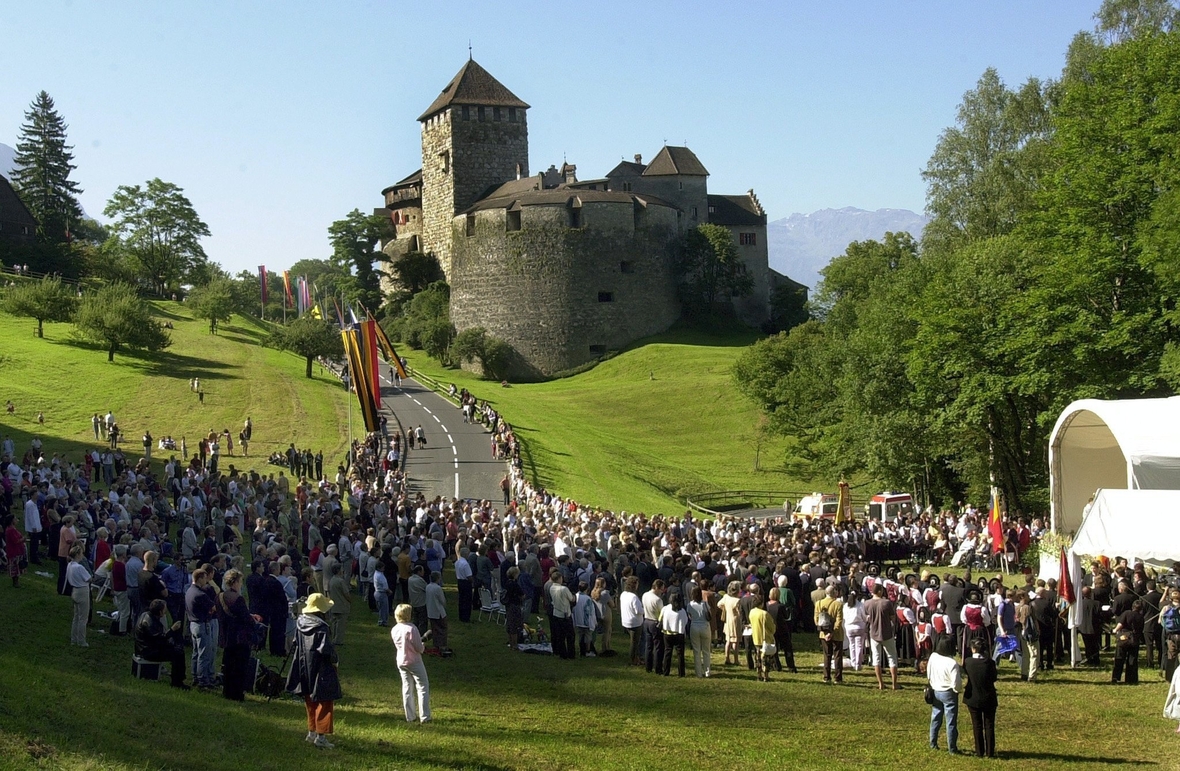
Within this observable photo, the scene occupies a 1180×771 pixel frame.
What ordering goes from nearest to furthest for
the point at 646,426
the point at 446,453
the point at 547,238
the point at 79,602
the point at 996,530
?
the point at 79,602 → the point at 996,530 → the point at 446,453 → the point at 646,426 → the point at 547,238

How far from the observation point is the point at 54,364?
58.2m

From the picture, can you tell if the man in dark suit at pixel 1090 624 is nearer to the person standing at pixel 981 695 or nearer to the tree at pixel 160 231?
the person standing at pixel 981 695

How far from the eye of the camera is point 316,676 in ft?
36.4

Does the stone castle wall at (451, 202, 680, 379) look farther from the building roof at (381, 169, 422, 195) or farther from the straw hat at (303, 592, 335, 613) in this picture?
the straw hat at (303, 592, 335, 613)

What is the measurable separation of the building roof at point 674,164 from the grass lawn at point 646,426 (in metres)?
16.8

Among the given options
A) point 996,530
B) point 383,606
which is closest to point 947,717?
point 383,606

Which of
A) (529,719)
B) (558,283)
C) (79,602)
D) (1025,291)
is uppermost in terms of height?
(558,283)

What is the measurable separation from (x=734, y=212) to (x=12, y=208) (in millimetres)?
58600

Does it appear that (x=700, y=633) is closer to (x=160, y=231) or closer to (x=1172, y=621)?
(x=1172, y=621)

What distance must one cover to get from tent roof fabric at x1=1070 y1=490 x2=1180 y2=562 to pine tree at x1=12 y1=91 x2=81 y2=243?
304ft

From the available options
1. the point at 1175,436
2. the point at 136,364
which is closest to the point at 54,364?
the point at 136,364

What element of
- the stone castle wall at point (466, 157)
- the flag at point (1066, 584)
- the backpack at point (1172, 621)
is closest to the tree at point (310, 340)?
the stone castle wall at point (466, 157)

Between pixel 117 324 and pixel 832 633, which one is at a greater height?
pixel 117 324

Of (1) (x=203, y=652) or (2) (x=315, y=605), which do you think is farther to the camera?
(1) (x=203, y=652)
